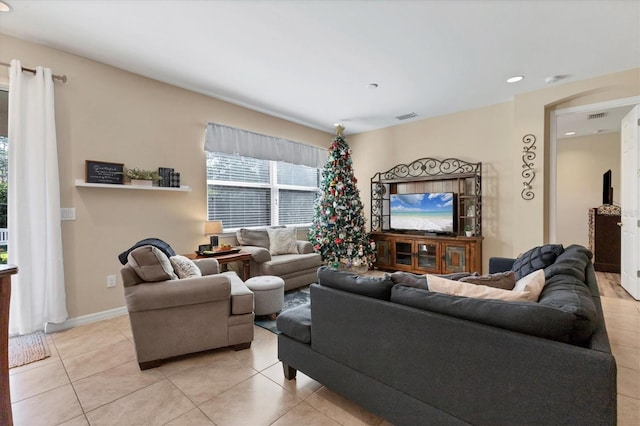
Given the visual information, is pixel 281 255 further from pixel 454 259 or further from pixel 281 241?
pixel 454 259

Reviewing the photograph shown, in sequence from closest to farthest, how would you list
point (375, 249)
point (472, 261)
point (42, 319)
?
point (42, 319), point (472, 261), point (375, 249)

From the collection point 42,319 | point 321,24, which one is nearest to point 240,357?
point 42,319

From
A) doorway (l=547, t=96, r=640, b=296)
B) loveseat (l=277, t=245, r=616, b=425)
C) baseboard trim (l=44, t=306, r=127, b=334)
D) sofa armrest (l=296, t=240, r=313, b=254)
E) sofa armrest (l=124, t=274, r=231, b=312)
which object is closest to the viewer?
loveseat (l=277, t=245, r=616, b=425)

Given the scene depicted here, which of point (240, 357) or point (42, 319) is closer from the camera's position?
point (240, 357)

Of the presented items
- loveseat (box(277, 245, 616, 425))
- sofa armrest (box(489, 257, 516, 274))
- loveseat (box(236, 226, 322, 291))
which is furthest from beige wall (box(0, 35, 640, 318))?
loveseat (box(277, 245, 616, 425))

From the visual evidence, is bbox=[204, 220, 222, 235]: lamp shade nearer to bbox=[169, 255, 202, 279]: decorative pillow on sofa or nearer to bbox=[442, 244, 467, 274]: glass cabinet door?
bbox=[169, 255, 202, 279]: decorative pillow on sofa

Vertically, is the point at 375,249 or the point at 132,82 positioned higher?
the point at 132,82

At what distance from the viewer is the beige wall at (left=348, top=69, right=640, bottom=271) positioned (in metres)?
3.69

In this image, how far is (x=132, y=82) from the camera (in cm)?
333

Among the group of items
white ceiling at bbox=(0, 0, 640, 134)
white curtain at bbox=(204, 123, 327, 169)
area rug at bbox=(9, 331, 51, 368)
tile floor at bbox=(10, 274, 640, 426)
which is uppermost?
white ceiling at bbox=(0, 0, 640, 134)

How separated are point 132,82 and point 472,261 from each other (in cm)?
508

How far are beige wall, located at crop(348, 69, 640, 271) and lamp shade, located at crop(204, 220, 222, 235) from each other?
3.38 meters

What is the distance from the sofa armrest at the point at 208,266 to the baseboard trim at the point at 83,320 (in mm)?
1093

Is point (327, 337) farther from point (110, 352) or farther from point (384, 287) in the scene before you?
point (110, 352)
